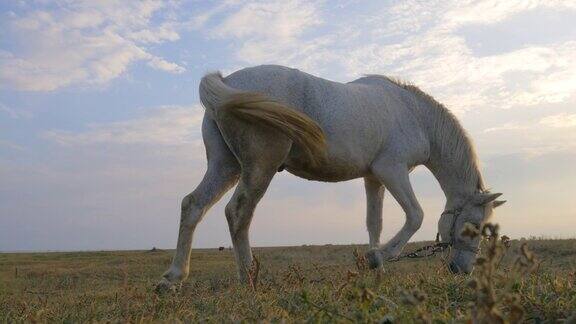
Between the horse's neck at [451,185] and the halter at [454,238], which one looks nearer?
the halter at [454,238]

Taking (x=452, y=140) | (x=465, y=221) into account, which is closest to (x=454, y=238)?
(x=465, y=221)

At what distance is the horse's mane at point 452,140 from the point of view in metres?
8.31

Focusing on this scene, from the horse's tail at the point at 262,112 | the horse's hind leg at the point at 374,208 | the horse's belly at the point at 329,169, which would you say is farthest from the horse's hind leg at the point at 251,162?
the horse's hind leg at the point at 374,208

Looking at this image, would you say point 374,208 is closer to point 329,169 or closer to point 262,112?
point 329,169

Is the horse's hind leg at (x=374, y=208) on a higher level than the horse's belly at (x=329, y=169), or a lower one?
lower

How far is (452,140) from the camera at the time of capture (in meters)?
8.35

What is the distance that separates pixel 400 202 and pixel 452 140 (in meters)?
1.53

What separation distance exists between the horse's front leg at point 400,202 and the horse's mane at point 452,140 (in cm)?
116

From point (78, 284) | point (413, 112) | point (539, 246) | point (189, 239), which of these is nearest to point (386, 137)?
point (413, 112)

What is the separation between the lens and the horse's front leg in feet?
24.3

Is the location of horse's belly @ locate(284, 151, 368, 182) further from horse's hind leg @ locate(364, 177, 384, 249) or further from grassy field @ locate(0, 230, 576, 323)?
grassy field @ locate(0, 230, 576, 323)

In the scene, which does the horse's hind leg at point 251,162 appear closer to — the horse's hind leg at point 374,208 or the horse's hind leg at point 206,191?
the horse's hind leg at point 206,191

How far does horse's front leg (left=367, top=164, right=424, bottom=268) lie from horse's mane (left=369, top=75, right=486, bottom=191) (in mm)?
1161

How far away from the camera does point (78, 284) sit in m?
11.1
